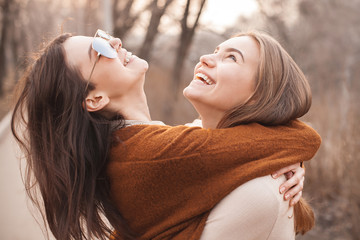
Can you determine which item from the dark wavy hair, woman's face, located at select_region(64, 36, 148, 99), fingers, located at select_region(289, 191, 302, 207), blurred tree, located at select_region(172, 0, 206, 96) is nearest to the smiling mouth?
woman's face, located at select_region(64, 36, 148, 99)

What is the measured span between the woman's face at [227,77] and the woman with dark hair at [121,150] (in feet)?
0.17

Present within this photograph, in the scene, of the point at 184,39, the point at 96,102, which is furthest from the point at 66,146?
the point at 184,39

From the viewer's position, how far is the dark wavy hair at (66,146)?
1938 millimetres

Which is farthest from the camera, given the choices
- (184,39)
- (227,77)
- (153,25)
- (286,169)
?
(184,39)

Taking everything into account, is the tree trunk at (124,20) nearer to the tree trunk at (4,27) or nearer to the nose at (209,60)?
the tree trunk at (4,27)

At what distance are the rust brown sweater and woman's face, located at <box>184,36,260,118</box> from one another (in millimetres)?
222

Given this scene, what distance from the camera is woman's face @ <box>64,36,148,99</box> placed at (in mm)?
2012

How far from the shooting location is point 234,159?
1.71 m

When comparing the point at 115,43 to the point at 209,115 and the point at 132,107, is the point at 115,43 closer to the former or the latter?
the point at 132,107

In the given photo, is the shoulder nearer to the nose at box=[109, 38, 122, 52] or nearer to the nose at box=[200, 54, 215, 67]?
the nose at box=[200, 54, 215, 67]

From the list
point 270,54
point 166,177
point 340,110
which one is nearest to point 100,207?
point 166,177

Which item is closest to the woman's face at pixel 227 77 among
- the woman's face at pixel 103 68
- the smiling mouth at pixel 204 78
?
the smiling mouth at pixel 204 78

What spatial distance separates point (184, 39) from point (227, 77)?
24.8ft

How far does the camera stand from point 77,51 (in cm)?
203
